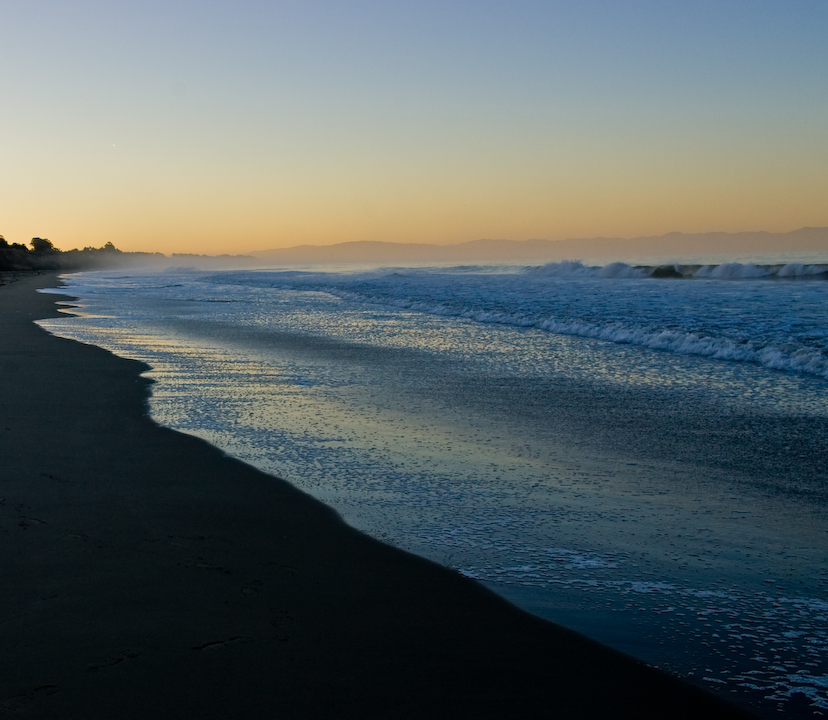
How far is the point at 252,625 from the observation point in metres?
3.06

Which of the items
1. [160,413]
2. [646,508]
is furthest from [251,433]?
[646,508]

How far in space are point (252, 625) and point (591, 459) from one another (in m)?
3.49

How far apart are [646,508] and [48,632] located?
11.3 ft

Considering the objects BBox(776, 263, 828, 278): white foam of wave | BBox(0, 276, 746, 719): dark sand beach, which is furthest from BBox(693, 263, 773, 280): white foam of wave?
BBox(0, 276, 746, 719): dark sand beach

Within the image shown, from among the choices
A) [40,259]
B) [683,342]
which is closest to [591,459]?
[683,342]

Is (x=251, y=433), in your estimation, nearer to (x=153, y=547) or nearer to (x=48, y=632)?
(x=153, y=547)

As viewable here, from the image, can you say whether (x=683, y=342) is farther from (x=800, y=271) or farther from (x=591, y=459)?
(x=800, y=271)

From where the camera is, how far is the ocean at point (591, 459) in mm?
3248

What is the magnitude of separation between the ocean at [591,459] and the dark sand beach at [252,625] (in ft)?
0.82

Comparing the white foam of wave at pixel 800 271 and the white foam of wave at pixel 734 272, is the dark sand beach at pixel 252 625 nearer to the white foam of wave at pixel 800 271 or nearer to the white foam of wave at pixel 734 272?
the white foam of wave at pixel 800 271

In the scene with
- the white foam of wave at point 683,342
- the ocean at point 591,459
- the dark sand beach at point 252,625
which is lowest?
the dark sand beach at point 252,625

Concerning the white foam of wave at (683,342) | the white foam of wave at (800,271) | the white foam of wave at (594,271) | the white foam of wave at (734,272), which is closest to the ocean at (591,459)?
the white foam of wave at (683,342)

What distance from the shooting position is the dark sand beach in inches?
101

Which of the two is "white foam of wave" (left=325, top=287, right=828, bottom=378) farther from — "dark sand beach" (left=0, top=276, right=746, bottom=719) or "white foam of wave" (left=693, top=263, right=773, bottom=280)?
"white foam of wave" (left=693, top=263, right=773, bottom=280)
